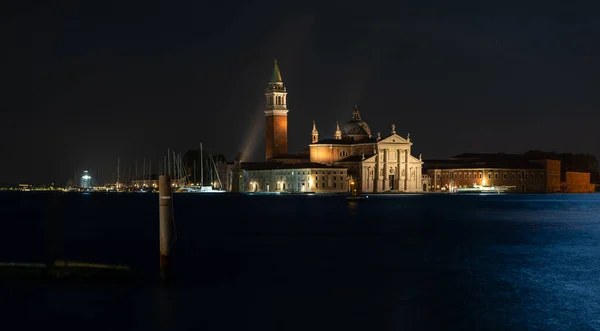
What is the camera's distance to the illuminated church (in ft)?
403

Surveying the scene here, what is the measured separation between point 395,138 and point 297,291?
4042 inches

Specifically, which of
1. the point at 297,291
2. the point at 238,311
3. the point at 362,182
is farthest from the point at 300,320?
the point at 362,182

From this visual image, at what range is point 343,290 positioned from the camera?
22.8m

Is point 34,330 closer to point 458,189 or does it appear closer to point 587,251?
point 587,251

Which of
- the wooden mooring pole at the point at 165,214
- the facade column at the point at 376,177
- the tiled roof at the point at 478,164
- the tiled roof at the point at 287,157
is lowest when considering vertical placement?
the wooden mooring pole at the point at 165,214

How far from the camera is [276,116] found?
133 metres

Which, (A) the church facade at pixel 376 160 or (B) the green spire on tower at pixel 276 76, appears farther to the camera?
(B) the green spire on tower at pixel 276 76

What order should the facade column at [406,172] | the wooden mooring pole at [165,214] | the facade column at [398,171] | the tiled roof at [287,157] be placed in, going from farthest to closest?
the tiled roof at [287,157], the facade column at [406,172], the facade column at [398,171], the wooden mooring pole at [165,214]

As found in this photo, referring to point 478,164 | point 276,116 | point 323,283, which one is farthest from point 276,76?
point 323,283

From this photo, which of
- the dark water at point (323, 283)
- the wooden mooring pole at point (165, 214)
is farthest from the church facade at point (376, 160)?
the wooden mooring pole at point (165, 214)

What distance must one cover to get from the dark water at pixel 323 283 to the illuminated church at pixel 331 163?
77806mm

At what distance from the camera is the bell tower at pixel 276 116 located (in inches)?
5241

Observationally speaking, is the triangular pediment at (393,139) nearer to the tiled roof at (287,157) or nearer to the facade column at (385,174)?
the facade column at (385,174)

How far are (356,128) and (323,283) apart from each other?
112 meters
